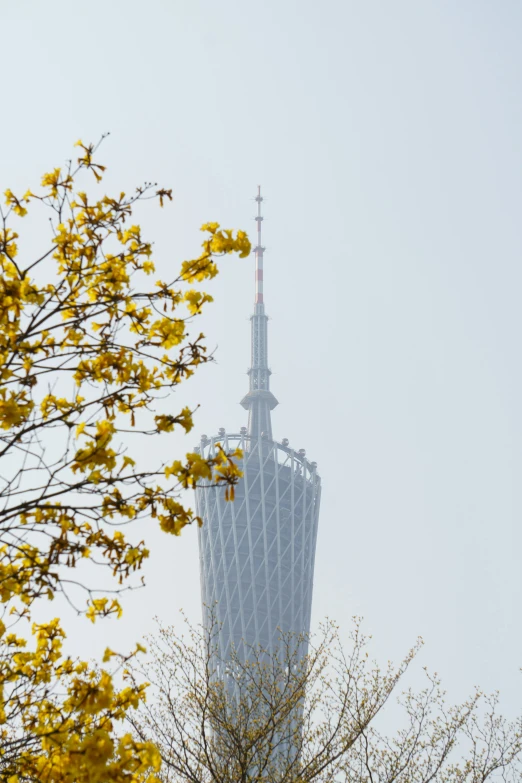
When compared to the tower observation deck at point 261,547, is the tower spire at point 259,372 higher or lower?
higher

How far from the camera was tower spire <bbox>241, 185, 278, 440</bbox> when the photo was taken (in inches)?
4409

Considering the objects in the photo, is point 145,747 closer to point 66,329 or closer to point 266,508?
point 66,329

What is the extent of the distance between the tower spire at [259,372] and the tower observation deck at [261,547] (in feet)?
27.9

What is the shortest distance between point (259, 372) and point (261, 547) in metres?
27.3

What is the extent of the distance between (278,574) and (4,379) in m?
96.3

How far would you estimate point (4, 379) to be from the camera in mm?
4738

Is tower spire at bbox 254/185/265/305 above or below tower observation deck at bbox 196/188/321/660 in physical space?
above

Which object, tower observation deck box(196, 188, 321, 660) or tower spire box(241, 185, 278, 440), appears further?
tower spire box(241, 185, 278, 440)

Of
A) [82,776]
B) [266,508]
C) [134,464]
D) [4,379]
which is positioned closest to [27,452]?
[4,379]

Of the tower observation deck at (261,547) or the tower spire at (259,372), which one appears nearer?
the tower observation deck at (261,547)

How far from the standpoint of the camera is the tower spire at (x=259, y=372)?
11200 centimetres

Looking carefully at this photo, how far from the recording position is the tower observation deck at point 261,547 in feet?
320

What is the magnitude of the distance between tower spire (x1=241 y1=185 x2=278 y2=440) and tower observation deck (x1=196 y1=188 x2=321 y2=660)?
851 cm

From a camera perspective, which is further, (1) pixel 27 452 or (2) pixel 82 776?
(1) pixel 27 452
